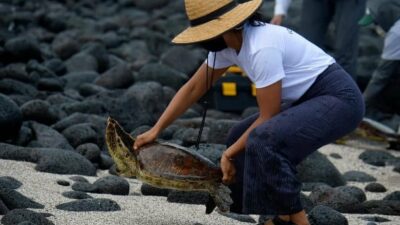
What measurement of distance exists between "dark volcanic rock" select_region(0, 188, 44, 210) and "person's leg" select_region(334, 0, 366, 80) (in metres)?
4.02

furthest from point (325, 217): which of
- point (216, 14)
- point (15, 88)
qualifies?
point (15, 88)

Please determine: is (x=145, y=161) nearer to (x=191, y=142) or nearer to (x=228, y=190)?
(x=228, y=190)

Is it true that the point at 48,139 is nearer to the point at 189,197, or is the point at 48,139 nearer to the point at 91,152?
the point at 91,152

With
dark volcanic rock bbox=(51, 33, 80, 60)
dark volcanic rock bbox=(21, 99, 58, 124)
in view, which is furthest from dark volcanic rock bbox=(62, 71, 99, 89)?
dark volcanic rock bbox=(21, 99, 58, 124)

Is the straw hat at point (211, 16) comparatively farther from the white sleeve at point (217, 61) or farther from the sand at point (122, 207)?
the sand at point (122, 207)

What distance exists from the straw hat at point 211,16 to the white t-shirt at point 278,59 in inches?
3.4

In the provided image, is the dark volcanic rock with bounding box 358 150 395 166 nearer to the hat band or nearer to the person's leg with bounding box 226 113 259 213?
the person's leg with bounding box 226 113 259 213

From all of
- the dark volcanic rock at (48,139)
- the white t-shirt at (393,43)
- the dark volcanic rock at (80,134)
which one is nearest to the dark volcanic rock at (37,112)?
the dark volcanic rock at (48,139)

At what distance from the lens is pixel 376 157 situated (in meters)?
7.47

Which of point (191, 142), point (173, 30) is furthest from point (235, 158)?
point (173, 30)

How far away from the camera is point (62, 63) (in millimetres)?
12188

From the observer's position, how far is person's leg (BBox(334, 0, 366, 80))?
825 cm

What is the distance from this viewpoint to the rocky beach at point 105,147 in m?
5.05

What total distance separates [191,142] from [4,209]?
2741 mm
